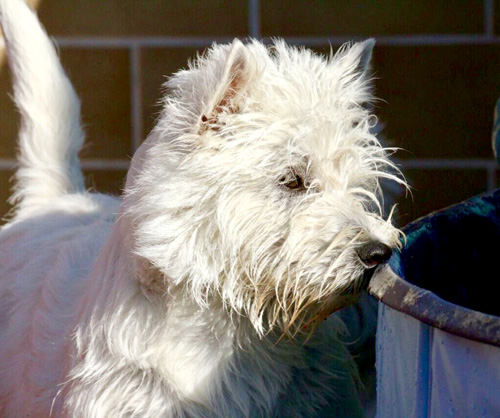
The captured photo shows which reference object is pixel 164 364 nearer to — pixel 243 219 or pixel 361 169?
pixel 243 219

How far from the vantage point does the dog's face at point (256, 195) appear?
1.78 m

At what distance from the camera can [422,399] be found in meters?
1.40

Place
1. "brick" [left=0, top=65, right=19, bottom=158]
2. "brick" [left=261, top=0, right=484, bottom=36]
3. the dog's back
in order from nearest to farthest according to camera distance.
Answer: the dog's back → "brick" [left=261, top=0, right=484, bottom=36] → "brick" [left=0, top=65, right=19, bottom=158]

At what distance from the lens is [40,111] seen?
→ 2.79m

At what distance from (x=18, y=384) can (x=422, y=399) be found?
4.56ft

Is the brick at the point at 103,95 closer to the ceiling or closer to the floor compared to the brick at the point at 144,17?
closer to the floor

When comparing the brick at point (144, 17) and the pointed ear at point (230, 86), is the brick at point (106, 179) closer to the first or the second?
the brick at point (144, 17)

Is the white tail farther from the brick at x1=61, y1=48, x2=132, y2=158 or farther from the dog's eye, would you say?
the dog's eye

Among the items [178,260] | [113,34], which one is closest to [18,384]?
Answer: [178,260]

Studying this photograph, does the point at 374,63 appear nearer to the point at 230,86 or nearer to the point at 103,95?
the point at 103,95

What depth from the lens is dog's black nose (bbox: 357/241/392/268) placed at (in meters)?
1.75

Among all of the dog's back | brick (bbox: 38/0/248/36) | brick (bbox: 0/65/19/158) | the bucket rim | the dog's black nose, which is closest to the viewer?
the bucket rim

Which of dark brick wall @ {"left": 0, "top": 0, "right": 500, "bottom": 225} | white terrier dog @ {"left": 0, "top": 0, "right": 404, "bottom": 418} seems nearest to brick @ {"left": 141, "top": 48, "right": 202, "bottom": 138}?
dark brick wall @ {"left": 0, "top": 0, "right": 500, "bottom": 225}

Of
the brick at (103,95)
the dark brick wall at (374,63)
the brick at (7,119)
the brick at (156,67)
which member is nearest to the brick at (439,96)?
the dark brick wall at (374,63)
